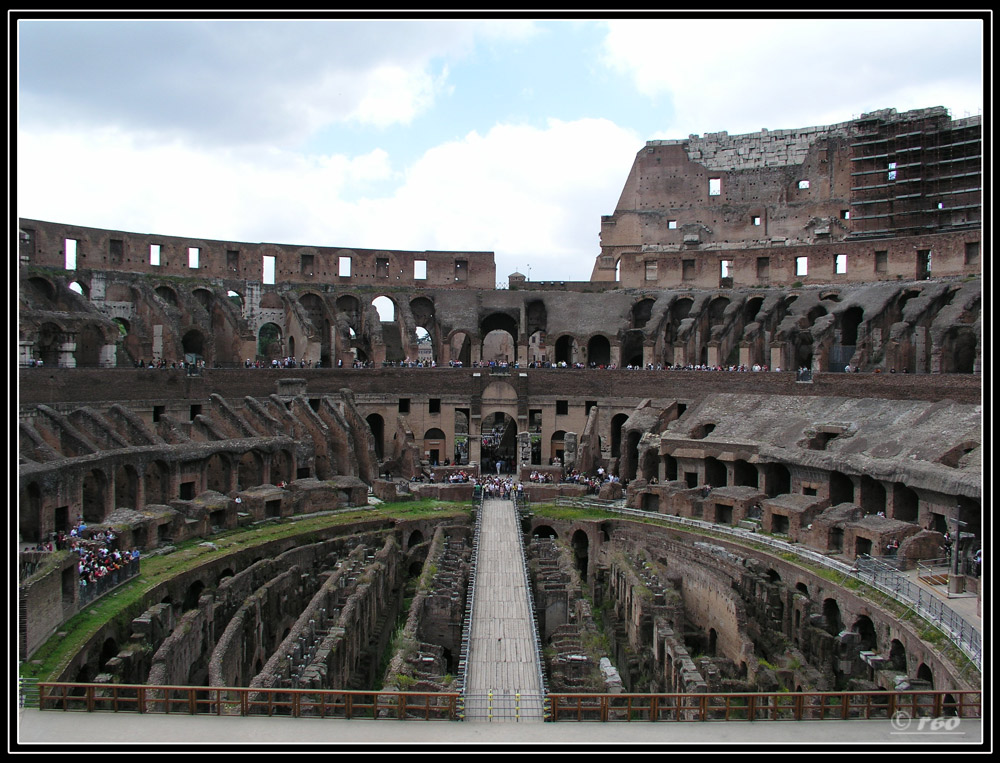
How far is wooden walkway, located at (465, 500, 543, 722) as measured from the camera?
15523mm

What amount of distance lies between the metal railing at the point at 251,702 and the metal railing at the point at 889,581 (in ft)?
32.9

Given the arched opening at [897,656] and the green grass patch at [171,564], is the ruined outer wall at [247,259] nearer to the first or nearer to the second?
the green grass patch at [171,564]

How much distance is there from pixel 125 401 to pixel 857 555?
94.7 feet

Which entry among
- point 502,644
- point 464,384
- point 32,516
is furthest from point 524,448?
point 502,644

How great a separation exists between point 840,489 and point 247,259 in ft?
113

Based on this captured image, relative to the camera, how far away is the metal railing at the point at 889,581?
18703 millimetres

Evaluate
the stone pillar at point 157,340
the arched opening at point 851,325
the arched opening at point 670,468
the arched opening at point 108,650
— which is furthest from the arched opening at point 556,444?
the arched opening at point 108,650

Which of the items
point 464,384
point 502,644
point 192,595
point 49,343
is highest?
point 49,343

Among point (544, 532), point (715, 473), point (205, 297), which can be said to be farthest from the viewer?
point (205, 297)

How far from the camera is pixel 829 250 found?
47688 mm

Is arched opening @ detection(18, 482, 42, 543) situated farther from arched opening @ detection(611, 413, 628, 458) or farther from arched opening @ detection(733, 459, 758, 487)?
arched opening @ detection(611, 413, 628, 458)

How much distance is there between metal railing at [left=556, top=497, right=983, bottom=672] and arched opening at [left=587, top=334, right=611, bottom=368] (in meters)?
18.1

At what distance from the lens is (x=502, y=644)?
773 inches

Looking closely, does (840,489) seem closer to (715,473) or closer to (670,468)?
(715,473)
